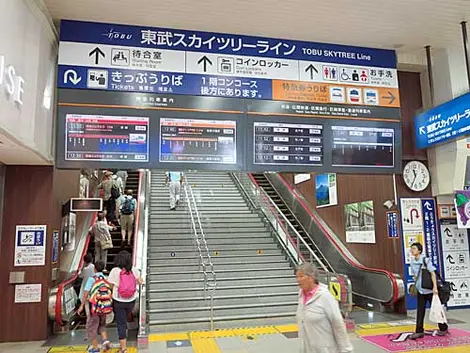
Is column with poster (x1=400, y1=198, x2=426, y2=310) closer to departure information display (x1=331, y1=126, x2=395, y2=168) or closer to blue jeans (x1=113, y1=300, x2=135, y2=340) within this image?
departure information display (x1=331, y1=126, x2=395, y2=168)

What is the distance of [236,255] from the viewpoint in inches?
349

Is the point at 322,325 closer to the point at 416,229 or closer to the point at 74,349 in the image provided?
the point at 74,349

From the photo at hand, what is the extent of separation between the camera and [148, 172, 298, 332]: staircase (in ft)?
23.1

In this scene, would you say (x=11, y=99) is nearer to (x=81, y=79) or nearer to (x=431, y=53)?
(x=81, y=79)

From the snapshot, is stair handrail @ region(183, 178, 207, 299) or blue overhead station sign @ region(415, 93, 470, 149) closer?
blue overhead station sign @ region(415, 93, 470, 149)

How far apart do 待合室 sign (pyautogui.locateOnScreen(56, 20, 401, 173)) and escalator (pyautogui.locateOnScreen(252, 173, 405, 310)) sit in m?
3.38

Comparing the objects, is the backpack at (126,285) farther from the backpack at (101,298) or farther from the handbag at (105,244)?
the handbag at (105,244)

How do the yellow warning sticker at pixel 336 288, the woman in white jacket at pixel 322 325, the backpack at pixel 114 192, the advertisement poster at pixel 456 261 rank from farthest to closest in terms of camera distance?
the backpack at pixel 114 192 → the advertisement poster at pixel 456 261 → the yellow warning sticker at pixel 336 288 → the woman in white jacket at pixel 322 325

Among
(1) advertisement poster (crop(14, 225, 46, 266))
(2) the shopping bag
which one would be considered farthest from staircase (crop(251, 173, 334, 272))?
(1) advertisement poster (crop(14, 225, 46, 266))

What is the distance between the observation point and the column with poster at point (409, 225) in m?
7.60

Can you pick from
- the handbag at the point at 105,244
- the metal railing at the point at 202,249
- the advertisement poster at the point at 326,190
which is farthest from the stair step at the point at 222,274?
the advertisement poster at the point at 326,190

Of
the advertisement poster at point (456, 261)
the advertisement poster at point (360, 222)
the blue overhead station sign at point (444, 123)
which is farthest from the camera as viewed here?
the advertisement poster at point (360, 222)

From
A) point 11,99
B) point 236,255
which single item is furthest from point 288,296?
point 11,99

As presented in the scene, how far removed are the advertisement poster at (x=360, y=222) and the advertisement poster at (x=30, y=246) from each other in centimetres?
627
